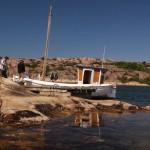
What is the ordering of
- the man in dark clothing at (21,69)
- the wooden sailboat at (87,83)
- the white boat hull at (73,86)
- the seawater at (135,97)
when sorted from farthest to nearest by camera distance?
the seawater at (135,97)
the wooden sailboat at (87,83)
the white boat hull at (73,86)
the man in dark clothing at (21,69)

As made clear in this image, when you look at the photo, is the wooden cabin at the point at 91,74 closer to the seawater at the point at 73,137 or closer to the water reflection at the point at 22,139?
the seawater at the point at 73,137

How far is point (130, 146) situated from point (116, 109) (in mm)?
21783

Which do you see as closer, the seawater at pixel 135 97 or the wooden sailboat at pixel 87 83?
the wooden sailboat at pixel 87 83

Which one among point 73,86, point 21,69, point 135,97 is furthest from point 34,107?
point 135,97

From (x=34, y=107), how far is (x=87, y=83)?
22534 millimetres

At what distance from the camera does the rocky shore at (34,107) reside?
1106 inches

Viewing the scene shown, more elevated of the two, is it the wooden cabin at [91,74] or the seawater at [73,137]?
the wooden cabin at [91,74]

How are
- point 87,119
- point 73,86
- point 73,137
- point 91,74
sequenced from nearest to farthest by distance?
1. point 73,137
2. point 87,119
3. point 73,86
4. point 91,74

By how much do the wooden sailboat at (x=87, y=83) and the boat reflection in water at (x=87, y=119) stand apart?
11227 mm

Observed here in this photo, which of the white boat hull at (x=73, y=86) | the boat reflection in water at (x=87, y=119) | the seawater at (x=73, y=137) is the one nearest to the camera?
the seawater at (x=73, y=137)

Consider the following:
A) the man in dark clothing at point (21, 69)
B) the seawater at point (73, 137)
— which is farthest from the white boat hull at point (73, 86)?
the seawater at point (73, 137)

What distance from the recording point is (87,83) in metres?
53.8

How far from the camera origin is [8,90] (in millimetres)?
36375

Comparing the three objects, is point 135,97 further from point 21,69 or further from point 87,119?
point 87,119
